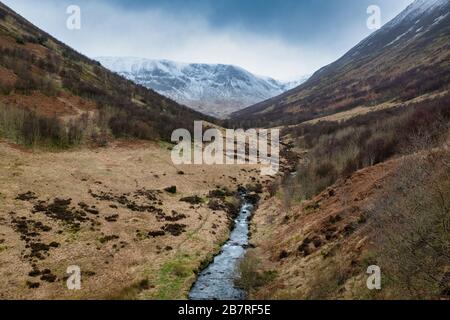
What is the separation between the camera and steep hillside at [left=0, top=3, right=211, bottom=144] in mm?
61219

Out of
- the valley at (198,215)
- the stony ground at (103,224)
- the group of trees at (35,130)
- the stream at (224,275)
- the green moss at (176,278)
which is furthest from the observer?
the group of trees at (35,130)

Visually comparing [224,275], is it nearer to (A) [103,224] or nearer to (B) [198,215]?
(A) [103,224]

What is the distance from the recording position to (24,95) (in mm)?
72125

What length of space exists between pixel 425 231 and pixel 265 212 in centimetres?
3120

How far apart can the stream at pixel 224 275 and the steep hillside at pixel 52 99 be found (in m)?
37.6

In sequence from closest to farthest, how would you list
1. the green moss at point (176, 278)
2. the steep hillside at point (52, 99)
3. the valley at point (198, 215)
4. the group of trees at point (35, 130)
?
the valley at point (198, 215), the green moss at point (176, 278), the group of trees at point (35, 130), the steep hillside at point (52, 99)

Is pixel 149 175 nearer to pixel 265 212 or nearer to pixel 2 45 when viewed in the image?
pixel 265 212

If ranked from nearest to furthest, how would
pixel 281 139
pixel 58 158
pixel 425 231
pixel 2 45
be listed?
pixel 425 231, pixel 58 158, pixel 2 45, pixel 281 139

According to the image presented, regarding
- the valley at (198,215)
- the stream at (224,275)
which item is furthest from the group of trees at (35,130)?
the stream at (224,275)

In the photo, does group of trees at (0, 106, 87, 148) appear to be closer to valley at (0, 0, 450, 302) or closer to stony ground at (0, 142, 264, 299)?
valley at (0, 0, 450, 302)

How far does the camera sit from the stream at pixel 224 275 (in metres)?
24.9

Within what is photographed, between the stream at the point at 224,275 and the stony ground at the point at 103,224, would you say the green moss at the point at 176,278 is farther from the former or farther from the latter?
the stream at the point at 224,275
